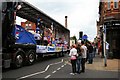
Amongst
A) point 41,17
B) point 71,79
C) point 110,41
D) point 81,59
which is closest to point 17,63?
point 81,59

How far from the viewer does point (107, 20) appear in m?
33.0

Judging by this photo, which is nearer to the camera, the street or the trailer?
the street

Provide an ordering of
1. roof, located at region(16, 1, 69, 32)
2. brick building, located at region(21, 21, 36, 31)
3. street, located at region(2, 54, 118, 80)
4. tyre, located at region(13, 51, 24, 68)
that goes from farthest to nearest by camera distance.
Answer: brick building, located at region(21, 21, 36, 31)
roof, located at region(16, 1, 69, 32)
tyre, located at region(13, 51, 24, 68)
street, located at region(2, 54, 118, 80)

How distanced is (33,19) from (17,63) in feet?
18.9

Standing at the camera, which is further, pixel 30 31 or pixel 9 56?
pixel 30 31

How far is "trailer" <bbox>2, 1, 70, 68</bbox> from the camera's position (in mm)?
16016

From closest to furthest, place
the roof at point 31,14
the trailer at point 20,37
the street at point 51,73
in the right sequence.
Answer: the street at point 51,73, the trailer at point 20,37, the roof at point 31,14

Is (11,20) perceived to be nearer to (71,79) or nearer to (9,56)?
(9,56)

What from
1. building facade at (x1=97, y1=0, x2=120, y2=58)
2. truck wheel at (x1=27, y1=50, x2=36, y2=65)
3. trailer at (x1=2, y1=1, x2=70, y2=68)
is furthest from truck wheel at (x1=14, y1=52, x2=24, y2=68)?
building facade at (x1=97, y1=0, x2=120, y2=58)

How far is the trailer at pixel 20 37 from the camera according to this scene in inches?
631

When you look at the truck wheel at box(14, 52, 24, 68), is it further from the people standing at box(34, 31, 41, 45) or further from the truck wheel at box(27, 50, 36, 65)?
the people standing at box(34, 31, 41, 45)

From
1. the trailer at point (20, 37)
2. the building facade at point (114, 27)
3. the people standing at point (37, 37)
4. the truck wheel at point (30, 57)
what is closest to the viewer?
the trailer at point (20, 37)

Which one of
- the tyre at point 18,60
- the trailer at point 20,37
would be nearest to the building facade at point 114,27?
the trailer at point 20,37

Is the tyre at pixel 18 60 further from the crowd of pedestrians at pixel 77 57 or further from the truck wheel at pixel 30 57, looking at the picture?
the crowd of pedestrians at pixel 77 57
